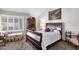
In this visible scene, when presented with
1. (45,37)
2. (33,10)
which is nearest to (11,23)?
(33,10)

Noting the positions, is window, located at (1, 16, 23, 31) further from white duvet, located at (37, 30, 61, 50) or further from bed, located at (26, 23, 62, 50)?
white duvet, located at (37, 30, 61, 50)

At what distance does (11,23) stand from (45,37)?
709 millimetres

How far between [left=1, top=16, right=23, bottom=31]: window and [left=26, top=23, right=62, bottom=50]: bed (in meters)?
0.22

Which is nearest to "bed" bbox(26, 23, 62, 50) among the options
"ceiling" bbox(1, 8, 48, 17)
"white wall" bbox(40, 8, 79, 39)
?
"white wall" bbox(40, 8, 79, 39)

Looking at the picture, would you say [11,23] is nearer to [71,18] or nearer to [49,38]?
[49,38]

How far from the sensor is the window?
1751 mm

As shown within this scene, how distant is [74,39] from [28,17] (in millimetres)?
995

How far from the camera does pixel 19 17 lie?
1.81m

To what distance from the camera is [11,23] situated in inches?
69.7

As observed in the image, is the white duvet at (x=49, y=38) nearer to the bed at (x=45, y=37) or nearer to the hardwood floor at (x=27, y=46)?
the bed at (x=45, y=37)

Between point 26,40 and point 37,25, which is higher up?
point 37,25
